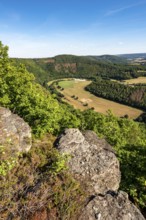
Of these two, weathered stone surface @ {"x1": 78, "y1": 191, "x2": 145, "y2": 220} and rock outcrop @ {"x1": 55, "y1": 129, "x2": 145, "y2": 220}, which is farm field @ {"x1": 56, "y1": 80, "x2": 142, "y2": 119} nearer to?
rock outcrop @ {"x1": 55, "y1": 129, "x2": 145, "y2": 220}

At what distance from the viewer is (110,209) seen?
44.5ft

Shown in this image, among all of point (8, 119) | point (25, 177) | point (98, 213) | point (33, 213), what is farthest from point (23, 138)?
point (98, 213)

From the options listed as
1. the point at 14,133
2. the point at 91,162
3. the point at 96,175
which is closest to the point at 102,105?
the point at 14,133

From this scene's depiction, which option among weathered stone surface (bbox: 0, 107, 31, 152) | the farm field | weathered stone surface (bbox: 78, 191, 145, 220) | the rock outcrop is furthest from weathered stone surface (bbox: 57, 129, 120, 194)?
the farm field

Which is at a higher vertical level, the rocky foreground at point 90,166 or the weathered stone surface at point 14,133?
the weathered stone surface at point 14,133

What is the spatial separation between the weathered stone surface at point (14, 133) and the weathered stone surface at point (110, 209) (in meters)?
8.07

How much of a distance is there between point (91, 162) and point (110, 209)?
15.2 feet

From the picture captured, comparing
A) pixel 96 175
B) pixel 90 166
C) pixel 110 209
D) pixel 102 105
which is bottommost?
pixel 102 105

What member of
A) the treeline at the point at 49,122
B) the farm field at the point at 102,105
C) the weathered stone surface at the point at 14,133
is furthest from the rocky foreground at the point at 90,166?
the farm field at the point at 102,105

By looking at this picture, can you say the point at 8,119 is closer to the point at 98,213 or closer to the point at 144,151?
the point at 98,213

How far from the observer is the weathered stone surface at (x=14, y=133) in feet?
58.5

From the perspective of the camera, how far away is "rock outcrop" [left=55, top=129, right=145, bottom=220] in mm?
13375

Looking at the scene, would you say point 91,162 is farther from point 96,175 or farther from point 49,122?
point 49,122

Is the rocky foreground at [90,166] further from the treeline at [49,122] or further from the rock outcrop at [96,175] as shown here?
the treeline at [49,122]
